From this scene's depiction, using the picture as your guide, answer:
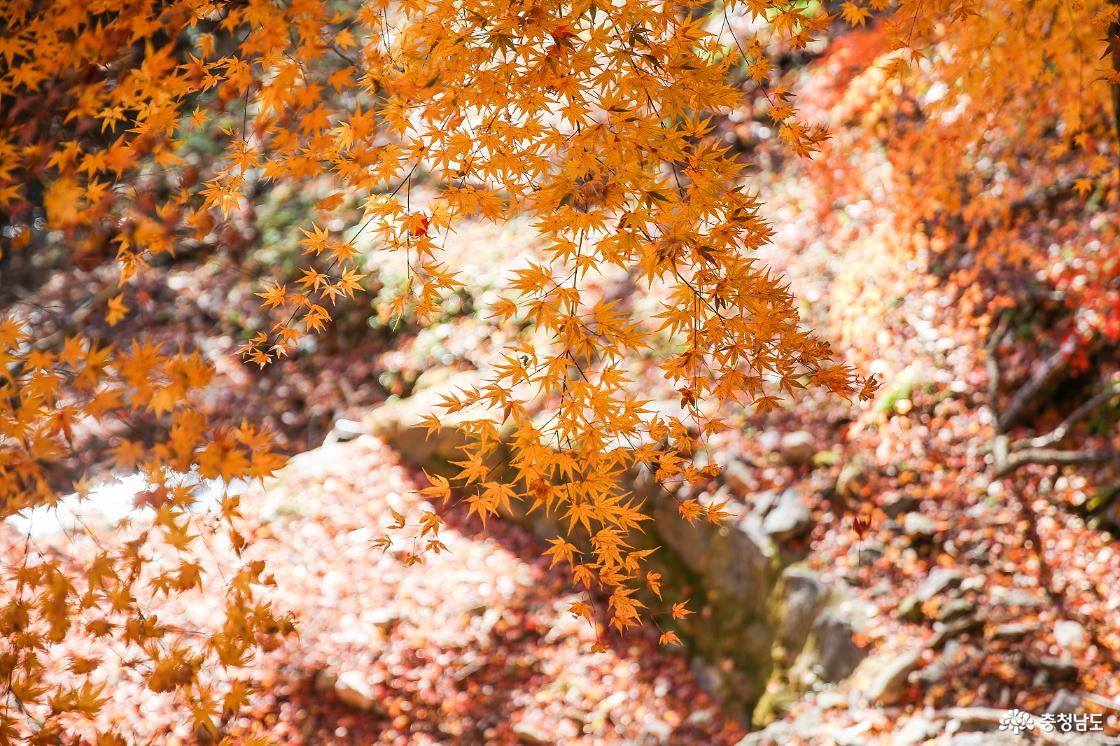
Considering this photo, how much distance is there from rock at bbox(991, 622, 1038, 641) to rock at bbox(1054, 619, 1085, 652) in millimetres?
82

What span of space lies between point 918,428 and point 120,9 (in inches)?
161

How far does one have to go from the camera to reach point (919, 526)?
12.3ft

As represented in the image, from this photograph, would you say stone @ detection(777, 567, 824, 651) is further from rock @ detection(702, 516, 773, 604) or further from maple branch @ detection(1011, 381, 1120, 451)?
maple branch @ detection(1011, 381, 1120, 451)

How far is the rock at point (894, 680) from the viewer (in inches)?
126

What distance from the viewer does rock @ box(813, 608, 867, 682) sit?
136 inches

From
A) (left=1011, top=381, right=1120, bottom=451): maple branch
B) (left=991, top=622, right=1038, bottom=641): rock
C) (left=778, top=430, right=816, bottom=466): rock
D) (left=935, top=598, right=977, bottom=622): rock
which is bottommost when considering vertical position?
(left=991, top=622, right=1038, bottom=641): rock

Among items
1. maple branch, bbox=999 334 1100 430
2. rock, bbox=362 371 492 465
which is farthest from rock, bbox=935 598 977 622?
rock, bbox=362 371 492 465

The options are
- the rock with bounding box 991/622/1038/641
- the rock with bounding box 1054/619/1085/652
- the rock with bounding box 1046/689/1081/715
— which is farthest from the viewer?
the rock with bounding box 991/622/1038/641

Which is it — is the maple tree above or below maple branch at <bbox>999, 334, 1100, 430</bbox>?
below

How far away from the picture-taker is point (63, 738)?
3.77 meters

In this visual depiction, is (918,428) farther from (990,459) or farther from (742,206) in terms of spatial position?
(742,206)

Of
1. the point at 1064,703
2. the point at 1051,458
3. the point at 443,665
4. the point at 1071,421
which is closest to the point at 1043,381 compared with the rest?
the point at 1071,421

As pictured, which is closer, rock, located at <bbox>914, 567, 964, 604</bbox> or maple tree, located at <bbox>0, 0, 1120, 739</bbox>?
maple tree, located at <bbox>0, 0, 1120, 739</bbox>


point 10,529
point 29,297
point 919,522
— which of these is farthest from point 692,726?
point 29,297
